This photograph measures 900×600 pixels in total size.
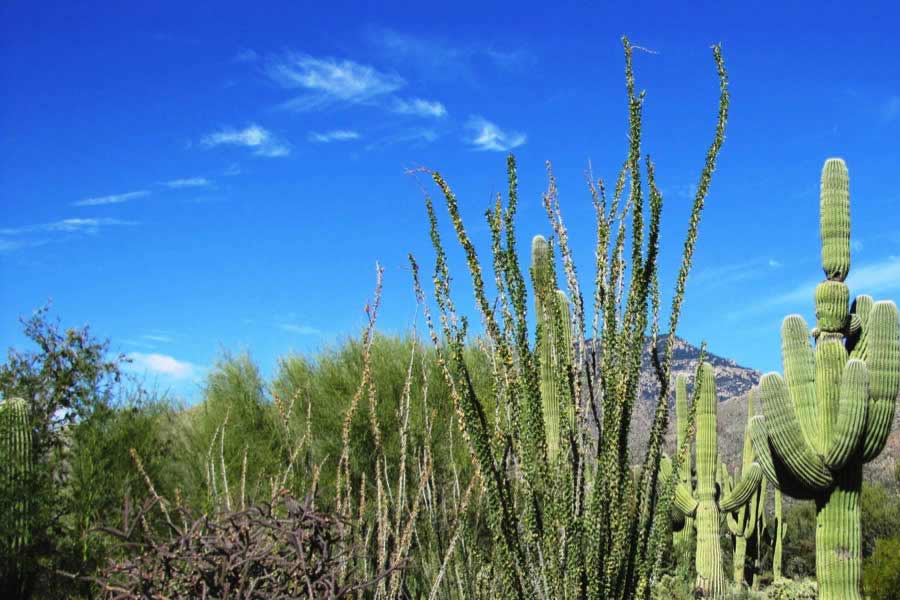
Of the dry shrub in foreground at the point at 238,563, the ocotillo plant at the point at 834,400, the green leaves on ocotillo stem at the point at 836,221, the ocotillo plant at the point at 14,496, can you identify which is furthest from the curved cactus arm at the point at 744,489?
the dry shrub in foreground at the point at 238,563

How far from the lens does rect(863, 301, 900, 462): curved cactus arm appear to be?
7.90m

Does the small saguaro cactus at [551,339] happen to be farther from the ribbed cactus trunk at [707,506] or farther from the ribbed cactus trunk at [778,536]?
the ribbed cactus trunk at [778,536]

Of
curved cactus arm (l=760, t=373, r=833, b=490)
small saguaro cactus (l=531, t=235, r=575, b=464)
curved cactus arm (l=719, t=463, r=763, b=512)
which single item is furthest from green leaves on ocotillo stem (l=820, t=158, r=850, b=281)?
small saguaro cactus (l=531, t=235, r=575, b=464)

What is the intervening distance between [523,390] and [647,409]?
5.09ft

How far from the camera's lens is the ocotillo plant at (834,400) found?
25.9 feet

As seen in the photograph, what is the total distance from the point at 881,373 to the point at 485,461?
6.46 m

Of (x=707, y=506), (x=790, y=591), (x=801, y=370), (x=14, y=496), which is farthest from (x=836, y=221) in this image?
(x=14, y=496)

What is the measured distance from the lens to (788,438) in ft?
26.9

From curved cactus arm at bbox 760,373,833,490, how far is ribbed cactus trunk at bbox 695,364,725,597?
1.94 meters

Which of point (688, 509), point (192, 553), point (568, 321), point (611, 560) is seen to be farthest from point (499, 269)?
point (688, 509)

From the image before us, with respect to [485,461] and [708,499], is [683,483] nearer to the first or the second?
[708,499]

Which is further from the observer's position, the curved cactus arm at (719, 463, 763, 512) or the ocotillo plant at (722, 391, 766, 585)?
the ocotillo plant at (722, 391, 766, 585)

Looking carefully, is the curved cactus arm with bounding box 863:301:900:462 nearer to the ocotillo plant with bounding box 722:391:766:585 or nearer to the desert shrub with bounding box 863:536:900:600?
the desert shrub with bounding box 863:536:900:600

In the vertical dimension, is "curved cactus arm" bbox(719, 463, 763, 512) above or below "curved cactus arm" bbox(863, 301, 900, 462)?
below
